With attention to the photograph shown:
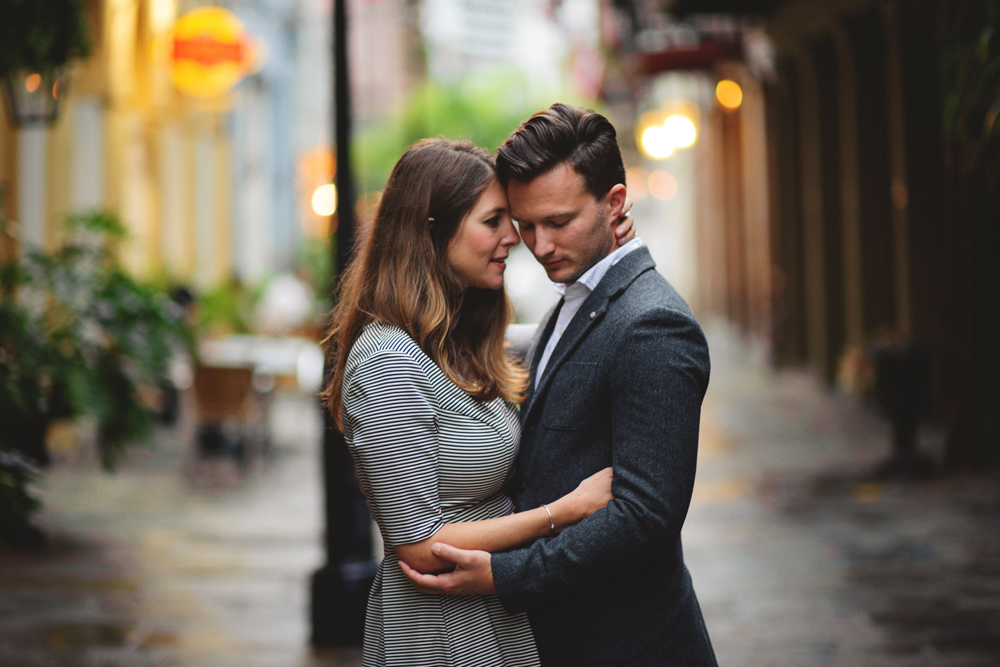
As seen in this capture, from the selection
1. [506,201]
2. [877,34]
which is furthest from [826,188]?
[506,201]

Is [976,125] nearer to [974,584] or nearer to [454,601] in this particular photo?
[974,584]

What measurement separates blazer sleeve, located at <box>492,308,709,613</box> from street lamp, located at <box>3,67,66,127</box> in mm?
5619

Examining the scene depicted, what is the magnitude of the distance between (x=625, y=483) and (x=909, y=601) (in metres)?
3.83

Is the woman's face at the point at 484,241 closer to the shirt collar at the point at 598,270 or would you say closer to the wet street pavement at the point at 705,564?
the shirt collar at the point at 598,270

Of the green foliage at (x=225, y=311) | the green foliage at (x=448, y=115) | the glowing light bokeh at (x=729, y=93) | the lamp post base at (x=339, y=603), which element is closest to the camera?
the lamp post base at (x=339, y=603)

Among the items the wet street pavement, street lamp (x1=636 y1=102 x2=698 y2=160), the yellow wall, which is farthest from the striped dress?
street lamp (x1=636 y1=102 x2=698 y2=160)

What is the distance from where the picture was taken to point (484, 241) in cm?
237

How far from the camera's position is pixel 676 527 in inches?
86.3

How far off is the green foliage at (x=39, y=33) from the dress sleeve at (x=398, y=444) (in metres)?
3.79

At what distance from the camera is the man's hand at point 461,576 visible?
86.6 inches

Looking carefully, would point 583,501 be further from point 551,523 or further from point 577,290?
point 577,290

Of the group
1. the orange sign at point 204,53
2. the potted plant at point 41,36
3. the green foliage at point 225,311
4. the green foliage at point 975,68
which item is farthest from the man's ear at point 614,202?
the orange sign at point 204,53

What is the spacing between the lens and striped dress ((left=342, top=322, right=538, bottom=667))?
2.21 metres

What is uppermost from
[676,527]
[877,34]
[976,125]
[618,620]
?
[877,34]
